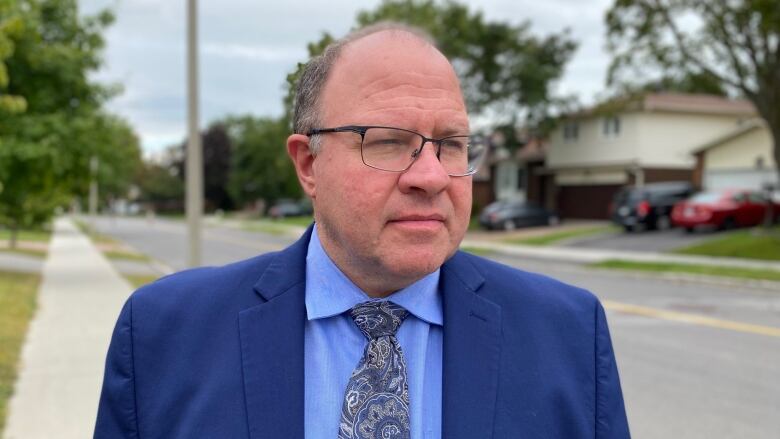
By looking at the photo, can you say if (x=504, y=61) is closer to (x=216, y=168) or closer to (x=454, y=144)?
(x=454, y=144)

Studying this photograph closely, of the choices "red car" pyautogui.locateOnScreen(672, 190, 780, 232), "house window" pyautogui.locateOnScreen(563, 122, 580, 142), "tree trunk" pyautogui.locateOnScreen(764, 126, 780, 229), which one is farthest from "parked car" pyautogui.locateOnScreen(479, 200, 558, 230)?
"tree trunk" pyautogui.locateOnScreen(764, 126, 780, 229)

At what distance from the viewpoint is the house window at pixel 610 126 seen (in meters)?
36.5

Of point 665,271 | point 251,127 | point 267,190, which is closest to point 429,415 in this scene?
point 665,271

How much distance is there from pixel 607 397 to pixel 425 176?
Answer: 0.61 metres

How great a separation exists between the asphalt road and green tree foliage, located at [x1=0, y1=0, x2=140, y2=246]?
1007 centimetres

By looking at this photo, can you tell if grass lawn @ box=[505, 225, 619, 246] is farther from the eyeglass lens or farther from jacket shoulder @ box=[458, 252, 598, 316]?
the eyeglass lens

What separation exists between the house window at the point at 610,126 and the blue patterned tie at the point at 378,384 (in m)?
36.3

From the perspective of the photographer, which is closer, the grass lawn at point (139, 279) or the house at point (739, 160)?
the grass lawn at point (139, 279)

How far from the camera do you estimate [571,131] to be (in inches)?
1556

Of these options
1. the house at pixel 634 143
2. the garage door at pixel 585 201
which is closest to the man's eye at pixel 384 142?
the house at pixel 634 143

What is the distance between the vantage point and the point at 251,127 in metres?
77.4

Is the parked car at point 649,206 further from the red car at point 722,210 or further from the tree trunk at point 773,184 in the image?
the tree trunk at point 773,184

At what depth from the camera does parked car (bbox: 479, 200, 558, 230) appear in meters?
34.8

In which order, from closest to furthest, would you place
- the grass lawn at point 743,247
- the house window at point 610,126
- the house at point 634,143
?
1. the grass lawn at point 743,247
2. the house at point 634,143
3. the house window at point 610,126
